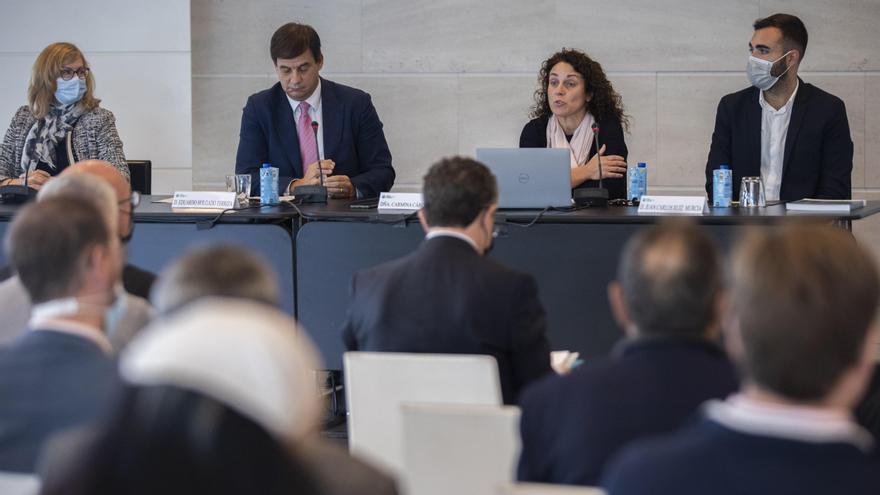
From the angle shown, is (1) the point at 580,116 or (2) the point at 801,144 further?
(1) the point at 580,116

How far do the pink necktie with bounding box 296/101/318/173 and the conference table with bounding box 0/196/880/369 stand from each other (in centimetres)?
87

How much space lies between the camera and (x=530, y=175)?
14.3ft

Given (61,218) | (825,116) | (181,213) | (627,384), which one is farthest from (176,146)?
(627,384)

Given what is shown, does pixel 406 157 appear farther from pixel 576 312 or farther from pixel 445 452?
pixel 445 452

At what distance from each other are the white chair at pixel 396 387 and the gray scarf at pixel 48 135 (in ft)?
11.5

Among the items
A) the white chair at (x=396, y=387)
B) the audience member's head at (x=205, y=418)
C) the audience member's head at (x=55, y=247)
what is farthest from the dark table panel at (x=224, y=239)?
the audience member's head at (x=205, y=418)

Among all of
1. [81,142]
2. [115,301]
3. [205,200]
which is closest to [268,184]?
[205,200]

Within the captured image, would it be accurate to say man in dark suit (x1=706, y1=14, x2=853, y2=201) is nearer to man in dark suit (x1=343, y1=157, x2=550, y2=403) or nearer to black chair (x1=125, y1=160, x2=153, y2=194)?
man in dark suit (x1=343, y1=157, x2=550, y2=403)

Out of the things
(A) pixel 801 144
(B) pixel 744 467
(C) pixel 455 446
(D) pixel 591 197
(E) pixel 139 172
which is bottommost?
(C) pixel 455 446

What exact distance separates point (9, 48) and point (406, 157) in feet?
7.86

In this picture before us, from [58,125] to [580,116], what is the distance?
245 cm

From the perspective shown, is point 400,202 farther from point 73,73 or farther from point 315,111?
point 73,73

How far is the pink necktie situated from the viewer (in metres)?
5.36

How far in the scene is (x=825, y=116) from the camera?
16.5 feet
